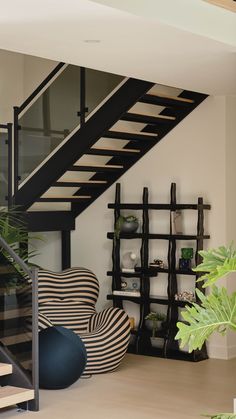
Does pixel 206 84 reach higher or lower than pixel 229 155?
higher

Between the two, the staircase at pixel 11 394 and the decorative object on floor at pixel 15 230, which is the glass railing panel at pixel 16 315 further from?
the decorative object on floor at pixel 15 230

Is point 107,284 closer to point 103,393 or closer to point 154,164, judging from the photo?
point 154,164

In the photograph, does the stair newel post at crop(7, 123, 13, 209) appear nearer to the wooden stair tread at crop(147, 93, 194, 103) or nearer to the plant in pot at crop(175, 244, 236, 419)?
the wooden stair tread at crop(147, 93, 194, 103)

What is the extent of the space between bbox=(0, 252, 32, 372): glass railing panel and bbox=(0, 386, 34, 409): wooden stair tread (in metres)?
0.20

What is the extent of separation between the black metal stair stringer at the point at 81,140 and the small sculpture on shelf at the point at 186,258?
155 cm

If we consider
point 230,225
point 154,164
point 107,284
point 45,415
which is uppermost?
point 154,164

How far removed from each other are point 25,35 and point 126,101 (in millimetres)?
2657

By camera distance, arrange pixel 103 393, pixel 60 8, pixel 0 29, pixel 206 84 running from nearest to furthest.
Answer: pixel 60 8
pixel 0 29
pixel 103 393
pixel 206 84

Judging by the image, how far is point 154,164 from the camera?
9.70 metres

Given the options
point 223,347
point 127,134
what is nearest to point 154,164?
point 127,134

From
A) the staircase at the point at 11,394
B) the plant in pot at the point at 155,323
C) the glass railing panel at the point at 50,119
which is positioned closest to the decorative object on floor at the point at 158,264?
the plant in pot at the point at 155,323

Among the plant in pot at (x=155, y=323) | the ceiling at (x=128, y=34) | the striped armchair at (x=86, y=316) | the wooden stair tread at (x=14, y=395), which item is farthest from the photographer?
the plant in pot at (x=155, y=323)

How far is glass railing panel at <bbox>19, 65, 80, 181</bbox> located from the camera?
913cm

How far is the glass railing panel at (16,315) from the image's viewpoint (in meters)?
7.11
